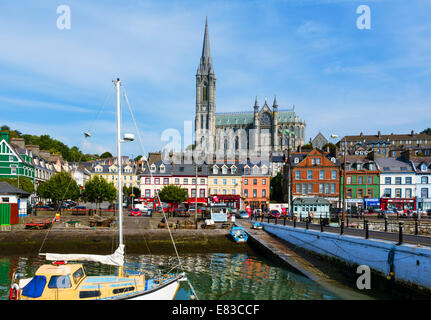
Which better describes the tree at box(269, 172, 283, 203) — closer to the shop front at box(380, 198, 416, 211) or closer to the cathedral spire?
the shop front at box(380, 198, 416, 211)

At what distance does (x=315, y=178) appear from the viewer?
69625 millimetres

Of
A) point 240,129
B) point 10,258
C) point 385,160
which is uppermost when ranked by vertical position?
point 240,129

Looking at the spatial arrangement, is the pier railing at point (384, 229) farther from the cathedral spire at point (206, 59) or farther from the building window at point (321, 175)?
the cathedral spire at point (206, 59)

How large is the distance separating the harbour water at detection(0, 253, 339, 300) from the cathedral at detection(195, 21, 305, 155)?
135m

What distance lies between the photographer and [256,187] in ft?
247

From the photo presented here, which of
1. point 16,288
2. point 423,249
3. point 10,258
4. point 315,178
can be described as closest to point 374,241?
point 423,249

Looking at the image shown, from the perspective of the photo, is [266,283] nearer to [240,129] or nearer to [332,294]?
[332,294]

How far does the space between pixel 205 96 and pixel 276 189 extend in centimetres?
10329

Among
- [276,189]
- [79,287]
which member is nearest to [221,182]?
[276,189]

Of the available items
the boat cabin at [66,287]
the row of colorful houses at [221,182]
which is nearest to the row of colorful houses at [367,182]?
the row of colorful houses at [221,182]

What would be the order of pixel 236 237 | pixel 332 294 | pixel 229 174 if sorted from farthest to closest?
pixel 229 174
pixel 236 237
pixel 332 294

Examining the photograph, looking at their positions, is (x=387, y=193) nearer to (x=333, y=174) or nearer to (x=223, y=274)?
(x=333, y=174)

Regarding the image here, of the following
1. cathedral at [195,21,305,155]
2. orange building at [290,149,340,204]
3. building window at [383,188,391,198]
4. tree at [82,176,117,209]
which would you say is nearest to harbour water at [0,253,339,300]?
tree at [82,176,117,209]

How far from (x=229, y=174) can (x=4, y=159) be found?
44.8m
